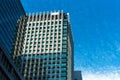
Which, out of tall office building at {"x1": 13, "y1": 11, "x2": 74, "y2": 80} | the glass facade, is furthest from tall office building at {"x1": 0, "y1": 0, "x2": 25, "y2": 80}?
tall office building at {"x1": 13, "y1": 11, "x2": 74, "y2": 80}

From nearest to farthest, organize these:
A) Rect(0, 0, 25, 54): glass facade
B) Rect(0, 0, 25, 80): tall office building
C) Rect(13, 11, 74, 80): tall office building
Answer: Rect(0, 0, 25, 80): tall office building, Rect(0, 0, 25, 54): glass facade, Rect(13, 11, 74, 80): tall office building

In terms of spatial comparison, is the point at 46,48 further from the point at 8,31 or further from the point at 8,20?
the point at 8,20

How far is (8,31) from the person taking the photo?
411ft

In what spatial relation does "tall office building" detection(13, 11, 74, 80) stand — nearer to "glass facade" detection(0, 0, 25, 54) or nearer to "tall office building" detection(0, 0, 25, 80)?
"glass facade" detection(0, 0, 25, 54)

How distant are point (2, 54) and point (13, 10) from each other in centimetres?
5084

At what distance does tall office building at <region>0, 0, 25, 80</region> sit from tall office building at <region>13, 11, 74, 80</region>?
2510 cm

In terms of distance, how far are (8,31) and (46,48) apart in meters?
59.7

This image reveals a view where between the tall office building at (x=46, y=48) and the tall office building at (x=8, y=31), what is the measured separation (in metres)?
25.1

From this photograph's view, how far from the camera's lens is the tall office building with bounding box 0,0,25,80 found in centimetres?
8713

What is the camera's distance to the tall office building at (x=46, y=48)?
17375 cm

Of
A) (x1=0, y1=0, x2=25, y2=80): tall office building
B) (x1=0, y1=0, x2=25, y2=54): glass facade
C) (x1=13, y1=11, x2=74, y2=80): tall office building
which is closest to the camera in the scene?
(x1=0, y1=0, x2=25, y2=80): tall office building

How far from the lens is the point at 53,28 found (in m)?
190

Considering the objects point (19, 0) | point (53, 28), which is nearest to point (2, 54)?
point (19, 0)

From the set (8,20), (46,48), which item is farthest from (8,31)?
(46,48)
